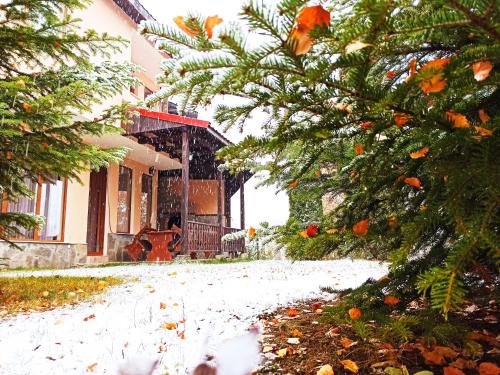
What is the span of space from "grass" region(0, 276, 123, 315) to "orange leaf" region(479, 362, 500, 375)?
3.59 metres

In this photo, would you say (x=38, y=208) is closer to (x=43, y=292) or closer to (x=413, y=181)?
(x=43, y=292)

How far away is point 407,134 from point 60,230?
32.2 feet

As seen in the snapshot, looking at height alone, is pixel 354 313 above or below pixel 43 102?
below

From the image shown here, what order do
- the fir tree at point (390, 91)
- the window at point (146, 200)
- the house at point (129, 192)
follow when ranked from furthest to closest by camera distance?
the window at point (146, 200), the house at point (129, 192), the fir tree at point (390, 91)

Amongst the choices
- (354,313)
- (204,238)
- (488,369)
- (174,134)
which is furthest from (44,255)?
(488,369)

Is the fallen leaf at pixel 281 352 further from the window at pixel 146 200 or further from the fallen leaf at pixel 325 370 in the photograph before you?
the window at pixel 146 200

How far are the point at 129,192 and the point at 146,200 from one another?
1209 mm

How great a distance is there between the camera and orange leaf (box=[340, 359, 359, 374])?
1.70 meters

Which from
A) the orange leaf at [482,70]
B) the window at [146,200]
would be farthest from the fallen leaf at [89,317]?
→ the window at [146,200]

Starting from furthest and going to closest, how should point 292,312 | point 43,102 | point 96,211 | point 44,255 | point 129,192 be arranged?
point 129,192 → point 96,211 → point 44,255 → point 43,102 → point 292,312

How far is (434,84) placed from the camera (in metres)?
1.03

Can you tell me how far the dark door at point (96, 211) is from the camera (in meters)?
11.4

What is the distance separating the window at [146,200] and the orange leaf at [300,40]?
13006 millimetres

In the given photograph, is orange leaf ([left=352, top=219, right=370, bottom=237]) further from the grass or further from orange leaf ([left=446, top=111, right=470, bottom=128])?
the grass
